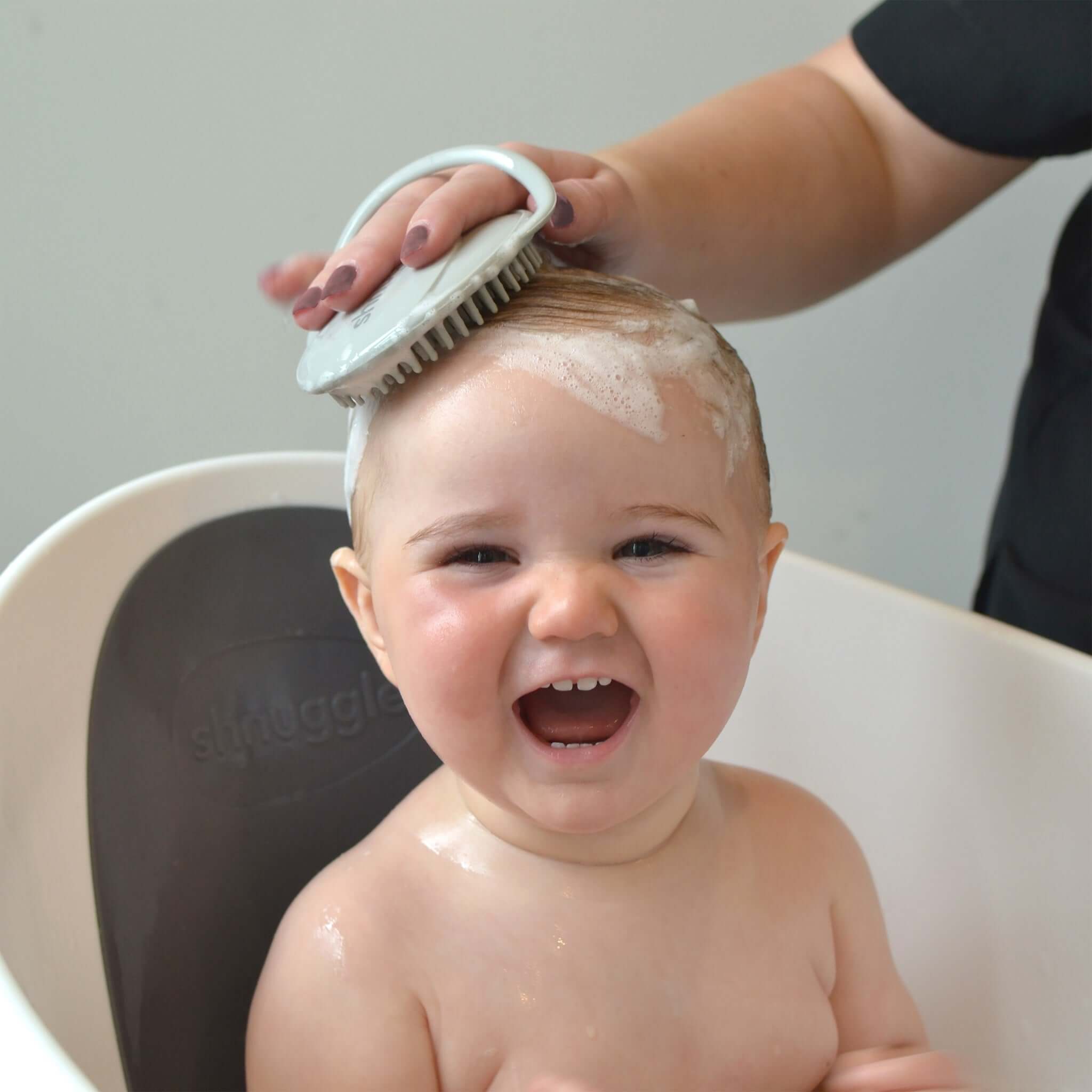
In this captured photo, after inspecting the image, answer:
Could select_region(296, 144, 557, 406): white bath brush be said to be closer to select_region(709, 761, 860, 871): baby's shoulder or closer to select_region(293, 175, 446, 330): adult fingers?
select_region(293, 175, 446, 330): adult fingers

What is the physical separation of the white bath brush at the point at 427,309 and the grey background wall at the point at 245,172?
661 millimetres

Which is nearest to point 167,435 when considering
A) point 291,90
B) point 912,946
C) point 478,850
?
point 291,90

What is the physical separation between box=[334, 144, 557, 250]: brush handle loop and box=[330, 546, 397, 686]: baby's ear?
16cm

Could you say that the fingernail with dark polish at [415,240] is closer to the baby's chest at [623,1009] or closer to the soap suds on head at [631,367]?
the soap suds on head at [631,367]

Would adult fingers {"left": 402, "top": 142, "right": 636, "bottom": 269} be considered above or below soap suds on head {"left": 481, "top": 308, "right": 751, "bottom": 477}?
above

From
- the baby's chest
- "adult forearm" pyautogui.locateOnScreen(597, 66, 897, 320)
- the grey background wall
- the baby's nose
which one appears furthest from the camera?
the grey background wall

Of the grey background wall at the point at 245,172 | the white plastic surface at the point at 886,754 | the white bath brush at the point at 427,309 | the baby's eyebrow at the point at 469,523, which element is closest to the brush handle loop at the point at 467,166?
the white bath brush at the point at 427,309

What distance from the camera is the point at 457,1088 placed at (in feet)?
1.93

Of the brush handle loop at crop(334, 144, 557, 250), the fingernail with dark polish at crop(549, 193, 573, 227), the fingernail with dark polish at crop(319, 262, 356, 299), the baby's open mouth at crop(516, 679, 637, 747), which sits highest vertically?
the brush handle loop at crop(334, 144, 557, 250)

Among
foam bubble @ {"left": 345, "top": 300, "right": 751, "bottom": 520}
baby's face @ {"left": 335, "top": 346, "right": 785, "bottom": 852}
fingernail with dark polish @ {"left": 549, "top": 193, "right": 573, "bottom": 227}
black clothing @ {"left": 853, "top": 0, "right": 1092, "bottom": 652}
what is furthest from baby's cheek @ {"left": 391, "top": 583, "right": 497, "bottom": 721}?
black clothing @ {"left": 853, "top": 0, "right": 1092, "bottom": 652}

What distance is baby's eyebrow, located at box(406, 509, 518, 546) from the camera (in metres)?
0.52

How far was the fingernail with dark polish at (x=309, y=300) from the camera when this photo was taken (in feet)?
1.76

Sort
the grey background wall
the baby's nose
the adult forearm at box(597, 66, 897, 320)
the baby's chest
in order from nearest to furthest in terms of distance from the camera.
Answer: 1. the baby's nose
2. the baby's chest
3. the adult forearm at box(597, 66, 897, 320)
4. the grey background wall

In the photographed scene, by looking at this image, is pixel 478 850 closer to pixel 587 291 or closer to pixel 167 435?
pixel 587 291
